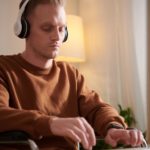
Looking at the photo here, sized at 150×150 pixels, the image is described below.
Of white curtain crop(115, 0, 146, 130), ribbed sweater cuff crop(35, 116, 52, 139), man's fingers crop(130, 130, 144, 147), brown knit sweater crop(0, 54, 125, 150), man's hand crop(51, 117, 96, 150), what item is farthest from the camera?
white curtain crop(115, 0, 146, 130)

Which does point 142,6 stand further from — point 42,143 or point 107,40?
point 42,143

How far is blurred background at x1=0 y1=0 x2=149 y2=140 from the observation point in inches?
86.7

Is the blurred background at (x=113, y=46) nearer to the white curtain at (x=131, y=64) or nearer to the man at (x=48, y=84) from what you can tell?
the white curtain at (x=131, y=64)

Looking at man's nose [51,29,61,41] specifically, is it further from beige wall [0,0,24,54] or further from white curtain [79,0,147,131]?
beige wall [0,0,24,54]

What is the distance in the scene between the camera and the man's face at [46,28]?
4.09ft

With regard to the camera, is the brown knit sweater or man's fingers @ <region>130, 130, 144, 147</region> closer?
man's fingers @ <region>130, 130, 144, 147</region>

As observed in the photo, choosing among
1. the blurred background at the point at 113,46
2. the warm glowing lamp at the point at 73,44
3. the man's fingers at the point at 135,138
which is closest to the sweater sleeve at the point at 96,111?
the man's fingers at the point at 135,138

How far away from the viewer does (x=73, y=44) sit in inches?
93.4

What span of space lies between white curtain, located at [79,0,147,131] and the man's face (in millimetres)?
1043

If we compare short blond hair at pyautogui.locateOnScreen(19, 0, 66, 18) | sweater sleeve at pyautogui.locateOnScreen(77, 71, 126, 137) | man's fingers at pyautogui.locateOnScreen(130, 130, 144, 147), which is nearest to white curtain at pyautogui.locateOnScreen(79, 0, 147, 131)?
sweater sleeve at pyautogui.locateOnScreen(77, 71, 126, 137)

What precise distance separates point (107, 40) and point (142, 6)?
413 millimetres

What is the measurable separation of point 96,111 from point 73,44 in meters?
1.13

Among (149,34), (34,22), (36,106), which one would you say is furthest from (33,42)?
(149,34)

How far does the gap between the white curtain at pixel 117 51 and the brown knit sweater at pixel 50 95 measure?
0.90 meters
